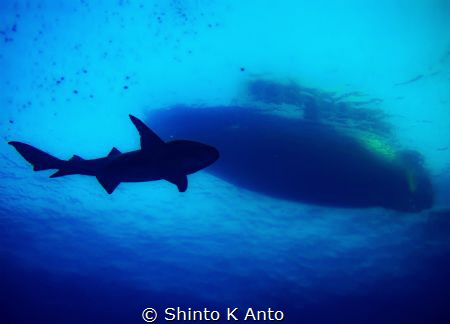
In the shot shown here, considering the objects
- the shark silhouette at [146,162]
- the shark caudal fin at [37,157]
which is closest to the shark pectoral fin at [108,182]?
the shark silhouette at [146,162]

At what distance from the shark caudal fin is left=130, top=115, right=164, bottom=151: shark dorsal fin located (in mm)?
2145

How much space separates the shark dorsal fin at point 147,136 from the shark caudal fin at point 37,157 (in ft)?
7.04

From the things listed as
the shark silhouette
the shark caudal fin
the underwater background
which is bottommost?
the shark silhouette

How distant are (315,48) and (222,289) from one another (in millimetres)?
28910

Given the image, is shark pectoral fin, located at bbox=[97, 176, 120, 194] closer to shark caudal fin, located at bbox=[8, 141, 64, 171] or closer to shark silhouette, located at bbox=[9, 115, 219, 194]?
shark silhouette, located at bbox=[9, 115, 219, 194]

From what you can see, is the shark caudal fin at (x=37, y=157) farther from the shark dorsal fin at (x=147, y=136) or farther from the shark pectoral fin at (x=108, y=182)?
the shark dorsal fin at (x=147, y=136)

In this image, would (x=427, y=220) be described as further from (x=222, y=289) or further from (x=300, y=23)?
(x=222, y=289)

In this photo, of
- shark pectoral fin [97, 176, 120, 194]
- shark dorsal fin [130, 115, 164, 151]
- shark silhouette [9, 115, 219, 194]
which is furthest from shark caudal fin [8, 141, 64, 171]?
shark dorsal fin [130, 115, 164, 151]

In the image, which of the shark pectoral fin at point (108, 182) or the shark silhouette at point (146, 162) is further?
the shark pectoral fin at point (108, 182)

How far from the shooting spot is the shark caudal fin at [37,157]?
5746mm

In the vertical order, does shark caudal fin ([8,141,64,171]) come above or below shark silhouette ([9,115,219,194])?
above

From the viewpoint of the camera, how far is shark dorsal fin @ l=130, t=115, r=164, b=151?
470 centimetres

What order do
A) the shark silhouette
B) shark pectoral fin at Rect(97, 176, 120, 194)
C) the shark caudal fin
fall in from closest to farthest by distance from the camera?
the shark silhouette → the shark caudal fin → shark pectoral fin at Rect(97, 176, 120, 194)

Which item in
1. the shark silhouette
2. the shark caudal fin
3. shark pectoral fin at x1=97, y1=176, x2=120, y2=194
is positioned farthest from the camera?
shark pectoral fin at x1=97, y1=176, x2=120, y2=194
